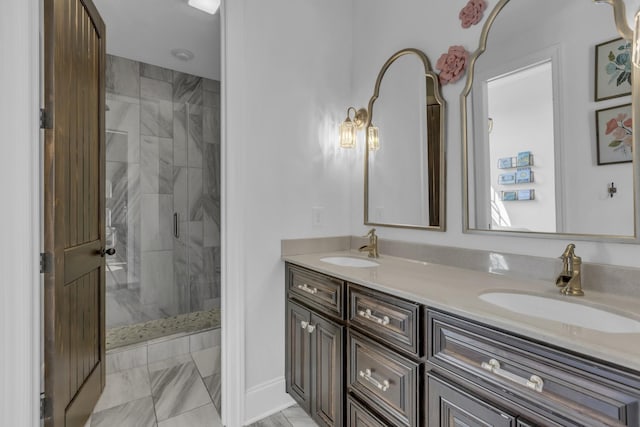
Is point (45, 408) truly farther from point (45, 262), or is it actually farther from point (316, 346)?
point (316, 346)

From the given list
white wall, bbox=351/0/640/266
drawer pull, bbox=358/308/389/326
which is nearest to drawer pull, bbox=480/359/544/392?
drawer pull, bbox=358/308/389/326

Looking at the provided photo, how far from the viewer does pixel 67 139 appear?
4.71 ft

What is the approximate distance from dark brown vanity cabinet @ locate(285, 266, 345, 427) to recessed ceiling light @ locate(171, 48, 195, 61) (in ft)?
7.04

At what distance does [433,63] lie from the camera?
1.65 meters

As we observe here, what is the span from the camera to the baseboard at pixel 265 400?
175 centimetres

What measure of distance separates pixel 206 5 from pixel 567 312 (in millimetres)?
2570

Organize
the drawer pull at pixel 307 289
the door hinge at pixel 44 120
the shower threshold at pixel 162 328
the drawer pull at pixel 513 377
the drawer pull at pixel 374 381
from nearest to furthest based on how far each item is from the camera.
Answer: the drawer pull at pixel 513 377 → the drawer pull at pixel 374 381 → the door hinge at pixel 44 120 → the drawer pull at pixel 307 289 → the shower threshold at pixel 162 328

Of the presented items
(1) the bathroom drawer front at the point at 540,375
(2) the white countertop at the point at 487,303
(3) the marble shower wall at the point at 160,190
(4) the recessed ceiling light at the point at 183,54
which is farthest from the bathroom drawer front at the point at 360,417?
(4) the recessed ceiling light at the point at 183,54

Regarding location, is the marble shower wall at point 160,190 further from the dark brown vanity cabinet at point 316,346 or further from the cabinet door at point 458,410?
the cabinet door at point 458,410

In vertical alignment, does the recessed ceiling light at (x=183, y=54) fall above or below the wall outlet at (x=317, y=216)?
above

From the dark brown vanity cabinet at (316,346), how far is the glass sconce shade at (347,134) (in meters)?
0.89

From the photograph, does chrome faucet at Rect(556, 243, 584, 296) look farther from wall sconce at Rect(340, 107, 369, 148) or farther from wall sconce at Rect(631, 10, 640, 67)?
wall sconce at Rect(340, 107, 369, 148)

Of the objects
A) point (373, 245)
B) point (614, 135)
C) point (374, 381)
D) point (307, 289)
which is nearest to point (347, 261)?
point (373, 245)
